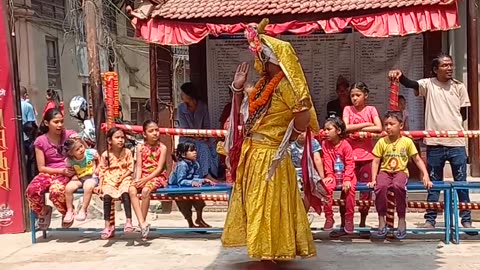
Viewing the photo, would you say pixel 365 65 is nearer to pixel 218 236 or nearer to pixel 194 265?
pixel 218 236

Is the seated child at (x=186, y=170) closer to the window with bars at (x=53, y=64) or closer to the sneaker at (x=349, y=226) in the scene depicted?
the sneaker at (x=349, y=226)

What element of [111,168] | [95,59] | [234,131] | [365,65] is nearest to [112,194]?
[111,168]

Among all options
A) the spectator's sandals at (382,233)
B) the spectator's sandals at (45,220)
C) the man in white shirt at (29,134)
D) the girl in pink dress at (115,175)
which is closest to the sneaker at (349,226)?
the spectator's sandals at (382,233)

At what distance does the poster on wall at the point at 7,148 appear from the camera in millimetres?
7453

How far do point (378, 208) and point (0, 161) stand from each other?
161 inches

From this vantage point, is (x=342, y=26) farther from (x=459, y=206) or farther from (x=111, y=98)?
(x=111, y=98)

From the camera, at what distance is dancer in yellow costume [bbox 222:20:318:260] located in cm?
502

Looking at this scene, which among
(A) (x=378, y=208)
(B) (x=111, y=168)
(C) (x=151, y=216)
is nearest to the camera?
(A) (x=378, y=208)

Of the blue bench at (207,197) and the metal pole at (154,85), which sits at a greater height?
the metal pole at (154,85)

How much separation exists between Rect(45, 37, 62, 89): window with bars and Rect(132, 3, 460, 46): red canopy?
42.5ft

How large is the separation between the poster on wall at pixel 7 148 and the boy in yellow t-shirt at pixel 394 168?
12.7 feet

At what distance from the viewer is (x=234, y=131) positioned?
5500mm

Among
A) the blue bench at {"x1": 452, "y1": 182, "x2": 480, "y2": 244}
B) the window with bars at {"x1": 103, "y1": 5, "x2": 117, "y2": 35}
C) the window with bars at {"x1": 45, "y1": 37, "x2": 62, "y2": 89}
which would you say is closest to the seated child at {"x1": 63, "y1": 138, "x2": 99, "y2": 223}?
the blue bench at {"x1": 452, "y1": 182, "x2": 480, "y2": 244}

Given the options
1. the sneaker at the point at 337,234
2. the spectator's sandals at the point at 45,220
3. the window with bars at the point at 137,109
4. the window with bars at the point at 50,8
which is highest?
the window with bars at the point at 50,8
